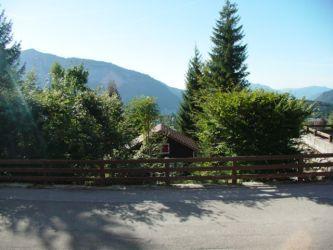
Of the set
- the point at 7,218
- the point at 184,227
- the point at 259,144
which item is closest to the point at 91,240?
the point at 184,227

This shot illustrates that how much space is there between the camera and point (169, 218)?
355 inches

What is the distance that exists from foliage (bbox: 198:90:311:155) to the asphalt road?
2.42 metres

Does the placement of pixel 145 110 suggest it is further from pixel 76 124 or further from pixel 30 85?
pixel 76 124

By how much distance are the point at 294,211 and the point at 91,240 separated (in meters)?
5.17

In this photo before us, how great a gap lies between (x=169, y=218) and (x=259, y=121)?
6.36 meters

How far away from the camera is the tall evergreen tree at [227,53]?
123 ft

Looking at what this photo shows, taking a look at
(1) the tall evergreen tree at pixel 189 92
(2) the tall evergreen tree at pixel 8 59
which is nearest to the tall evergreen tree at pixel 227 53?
(1) the tall evergreen tree at pixel 189 92

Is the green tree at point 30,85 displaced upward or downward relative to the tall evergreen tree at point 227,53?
downward

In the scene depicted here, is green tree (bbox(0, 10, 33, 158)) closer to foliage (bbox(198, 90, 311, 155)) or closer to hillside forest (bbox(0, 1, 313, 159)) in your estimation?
hillside forest (bbox(0, 1, 313, 159))

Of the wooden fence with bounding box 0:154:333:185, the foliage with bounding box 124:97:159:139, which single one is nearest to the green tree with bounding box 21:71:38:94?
the wooden fence with bounding box 0:154:333:185

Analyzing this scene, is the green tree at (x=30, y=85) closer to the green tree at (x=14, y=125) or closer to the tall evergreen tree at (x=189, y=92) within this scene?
the green tree at (x=14, y=125)

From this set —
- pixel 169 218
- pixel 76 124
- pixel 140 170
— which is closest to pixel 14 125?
pixel 76 124

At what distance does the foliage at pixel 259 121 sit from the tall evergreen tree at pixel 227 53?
22.6 m

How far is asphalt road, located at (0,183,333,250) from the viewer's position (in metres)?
7.53
